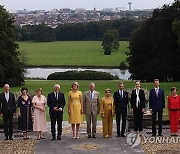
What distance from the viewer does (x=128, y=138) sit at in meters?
16.4

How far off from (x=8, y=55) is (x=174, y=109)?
32.5 meters

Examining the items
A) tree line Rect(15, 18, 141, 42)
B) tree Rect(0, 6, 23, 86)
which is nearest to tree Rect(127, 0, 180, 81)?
tree Rect(0, 6, 23, 86)

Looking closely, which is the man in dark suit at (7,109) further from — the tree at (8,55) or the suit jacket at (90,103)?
the tree at (8,55)

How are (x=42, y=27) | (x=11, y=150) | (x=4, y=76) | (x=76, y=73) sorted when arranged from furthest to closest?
(x=42, y=27) < (x=76, y=73) < (x=4, y=76) < (x=11, y=150)

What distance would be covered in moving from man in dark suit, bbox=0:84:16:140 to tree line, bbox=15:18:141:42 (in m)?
135

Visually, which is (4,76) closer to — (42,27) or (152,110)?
(152,110)

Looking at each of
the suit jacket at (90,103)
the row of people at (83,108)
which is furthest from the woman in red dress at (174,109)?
the suit jacket at (90,103)

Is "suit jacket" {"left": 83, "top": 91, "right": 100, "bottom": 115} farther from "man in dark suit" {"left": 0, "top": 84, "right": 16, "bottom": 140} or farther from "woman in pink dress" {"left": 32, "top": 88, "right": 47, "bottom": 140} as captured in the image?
"man in dark suit" {"left": 0, "top": 84, "right": 16, "bottom": 140}

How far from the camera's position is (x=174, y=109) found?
55.5 ft

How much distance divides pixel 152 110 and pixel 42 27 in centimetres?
14055

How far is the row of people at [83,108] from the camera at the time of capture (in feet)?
54.1

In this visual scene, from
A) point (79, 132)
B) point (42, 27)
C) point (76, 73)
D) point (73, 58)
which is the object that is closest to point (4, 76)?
point (76, 73)

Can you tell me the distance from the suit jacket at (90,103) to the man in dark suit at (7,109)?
7.91ft

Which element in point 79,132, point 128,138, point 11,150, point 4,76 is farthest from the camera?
point 4,76
